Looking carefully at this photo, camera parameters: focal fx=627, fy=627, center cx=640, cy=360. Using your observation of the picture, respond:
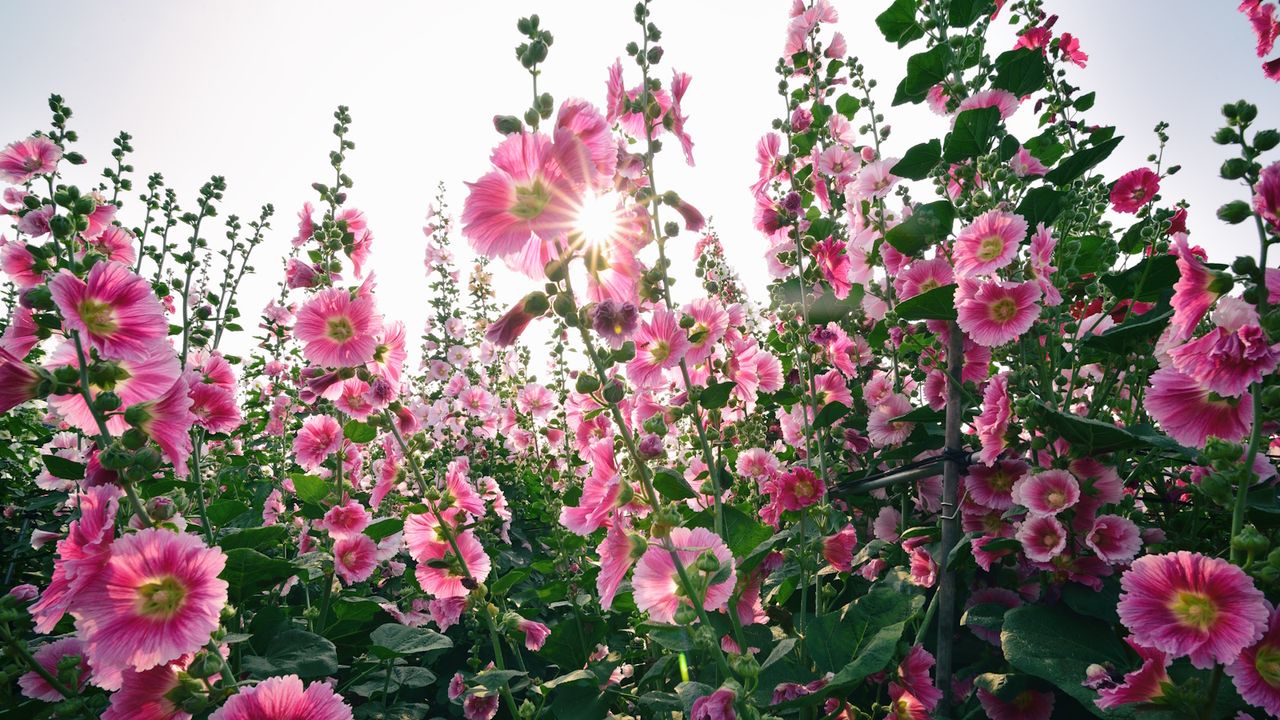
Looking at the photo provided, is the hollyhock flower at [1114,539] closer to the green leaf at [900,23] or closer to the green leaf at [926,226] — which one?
the green leaf at [926,226]

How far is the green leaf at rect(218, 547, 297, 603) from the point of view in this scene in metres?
1.88

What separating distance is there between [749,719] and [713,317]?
1.06 m

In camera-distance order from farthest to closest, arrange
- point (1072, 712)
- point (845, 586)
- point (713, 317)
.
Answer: point (845, 586)
point (713, 317)
point (1072, 712)

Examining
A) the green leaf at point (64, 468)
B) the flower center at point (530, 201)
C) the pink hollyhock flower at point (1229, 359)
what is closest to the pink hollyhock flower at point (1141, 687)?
the pink hollyhock flower at point (1229, 359)

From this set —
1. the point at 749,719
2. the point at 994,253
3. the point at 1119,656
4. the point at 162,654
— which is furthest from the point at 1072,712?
the point at 162,654

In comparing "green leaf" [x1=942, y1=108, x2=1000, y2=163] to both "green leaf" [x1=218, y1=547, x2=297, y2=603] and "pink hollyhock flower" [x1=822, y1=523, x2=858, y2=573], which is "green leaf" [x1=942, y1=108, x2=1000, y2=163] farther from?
"green leaf" [x1=218, y1=547, x2=297, y2=603]

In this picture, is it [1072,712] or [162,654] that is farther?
[1072,712]

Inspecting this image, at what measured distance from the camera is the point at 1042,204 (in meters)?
1.84

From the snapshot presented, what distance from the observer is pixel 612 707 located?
2.10 meters

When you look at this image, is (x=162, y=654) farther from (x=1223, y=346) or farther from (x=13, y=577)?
(x=13, y=577)

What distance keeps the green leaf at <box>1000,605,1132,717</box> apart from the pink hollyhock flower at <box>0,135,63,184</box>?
342cm

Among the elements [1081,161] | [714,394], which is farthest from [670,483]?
[1081,161]

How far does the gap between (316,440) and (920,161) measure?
2.76 m

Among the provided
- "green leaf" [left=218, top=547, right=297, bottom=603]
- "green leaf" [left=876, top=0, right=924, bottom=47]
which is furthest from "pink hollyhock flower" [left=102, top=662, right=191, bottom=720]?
"green leaf" [left=876, top=0, right=924, bottom=47]
